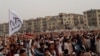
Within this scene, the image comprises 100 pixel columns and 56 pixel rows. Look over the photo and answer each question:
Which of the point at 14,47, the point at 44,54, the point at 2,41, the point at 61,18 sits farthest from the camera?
the point at 61,18

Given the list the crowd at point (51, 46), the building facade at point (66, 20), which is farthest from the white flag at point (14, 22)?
the building facade at point (66, 20)

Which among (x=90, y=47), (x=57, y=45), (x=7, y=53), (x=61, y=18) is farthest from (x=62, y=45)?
(x=61, y=18)

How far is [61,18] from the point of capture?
25.8 metres

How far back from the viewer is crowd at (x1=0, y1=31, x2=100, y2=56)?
4449 millimetres

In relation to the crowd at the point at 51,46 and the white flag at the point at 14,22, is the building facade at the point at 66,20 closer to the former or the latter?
the crowd at the point at 51,46

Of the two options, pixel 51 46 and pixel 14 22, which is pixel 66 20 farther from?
A: pixel 14 22

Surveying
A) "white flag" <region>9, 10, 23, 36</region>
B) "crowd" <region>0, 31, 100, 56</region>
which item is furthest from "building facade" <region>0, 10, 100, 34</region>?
"white flag" <region>9, 10, 23, 36</region>

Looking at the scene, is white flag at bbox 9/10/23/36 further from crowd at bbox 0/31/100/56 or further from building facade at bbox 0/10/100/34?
building facade at bbox 0/10/100/34

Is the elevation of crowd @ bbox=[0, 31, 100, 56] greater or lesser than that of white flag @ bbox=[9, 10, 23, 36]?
lesser

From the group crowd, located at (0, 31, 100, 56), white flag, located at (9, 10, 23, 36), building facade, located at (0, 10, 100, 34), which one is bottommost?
crowd, located at (0, 31, 100, 56)

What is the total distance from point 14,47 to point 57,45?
3.59 ft

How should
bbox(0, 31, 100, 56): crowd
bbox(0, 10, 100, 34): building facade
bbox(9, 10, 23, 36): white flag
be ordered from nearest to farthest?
bbox(9, 10, 23, 36): white flag, bbox(0, 31, 100, 56): crowd, bbox(0, 10, 100, 34): building facade

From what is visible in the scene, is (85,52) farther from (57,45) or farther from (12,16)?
(12,16)

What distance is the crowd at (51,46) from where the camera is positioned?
4.45 m
